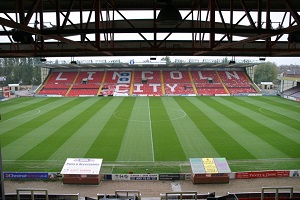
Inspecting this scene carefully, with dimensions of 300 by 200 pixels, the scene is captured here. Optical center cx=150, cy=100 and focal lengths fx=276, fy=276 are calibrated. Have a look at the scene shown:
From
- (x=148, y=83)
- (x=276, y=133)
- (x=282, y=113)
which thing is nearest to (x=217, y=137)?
(x=276, y=133)

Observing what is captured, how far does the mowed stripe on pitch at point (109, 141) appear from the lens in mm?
18234

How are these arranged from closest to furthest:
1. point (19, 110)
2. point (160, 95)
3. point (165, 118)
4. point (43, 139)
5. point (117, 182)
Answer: point (117, 182), point (43, 139), point (165, 118), point (19, 110), point (160, 95)

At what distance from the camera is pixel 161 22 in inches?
263

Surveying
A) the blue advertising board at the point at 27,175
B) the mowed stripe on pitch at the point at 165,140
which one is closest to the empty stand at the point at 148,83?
the mowed stripe on pitch at the point at 165,140

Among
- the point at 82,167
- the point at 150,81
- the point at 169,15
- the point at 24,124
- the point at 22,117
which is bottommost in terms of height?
the point at 82,167

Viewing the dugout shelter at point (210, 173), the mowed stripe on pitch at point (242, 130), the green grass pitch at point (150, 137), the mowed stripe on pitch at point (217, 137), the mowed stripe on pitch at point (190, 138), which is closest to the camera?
the dugout shelter at point (210, 173)

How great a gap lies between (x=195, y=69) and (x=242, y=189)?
149ft

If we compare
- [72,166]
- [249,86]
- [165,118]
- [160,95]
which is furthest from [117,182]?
[249,86]

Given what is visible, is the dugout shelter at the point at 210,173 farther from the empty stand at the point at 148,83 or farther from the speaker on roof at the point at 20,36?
the empty stand at the point at 148,83

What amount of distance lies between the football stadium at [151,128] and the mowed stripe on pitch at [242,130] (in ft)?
0.29

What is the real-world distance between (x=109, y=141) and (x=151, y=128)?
16.2 feet

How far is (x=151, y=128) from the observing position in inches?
974

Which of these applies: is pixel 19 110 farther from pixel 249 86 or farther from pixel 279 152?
pixel 249 86

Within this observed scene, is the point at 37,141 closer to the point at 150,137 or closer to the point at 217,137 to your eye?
the point at 150,137
